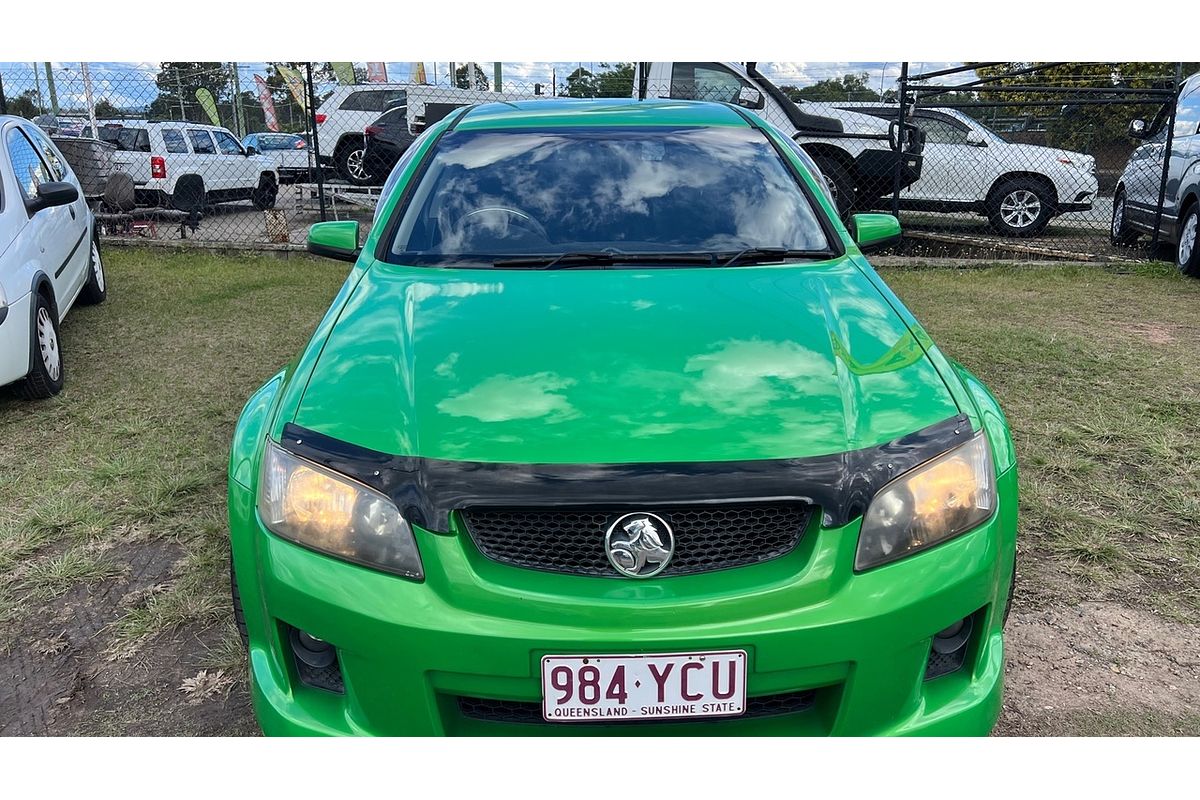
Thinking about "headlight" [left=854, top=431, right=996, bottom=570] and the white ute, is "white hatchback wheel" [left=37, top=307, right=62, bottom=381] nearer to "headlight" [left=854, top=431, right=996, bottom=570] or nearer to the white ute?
"headlight" [left=854, top=431, right=996, bottom=570]

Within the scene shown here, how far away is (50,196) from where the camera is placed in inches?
199

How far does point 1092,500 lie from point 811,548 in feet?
7.54

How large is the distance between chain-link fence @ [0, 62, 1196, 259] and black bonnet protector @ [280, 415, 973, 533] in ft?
16.1

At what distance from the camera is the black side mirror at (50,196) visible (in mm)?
5000

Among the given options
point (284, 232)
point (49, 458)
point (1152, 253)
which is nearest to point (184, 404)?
point (49, 458)

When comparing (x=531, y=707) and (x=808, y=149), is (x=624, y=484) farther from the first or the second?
(x=808, y=149)

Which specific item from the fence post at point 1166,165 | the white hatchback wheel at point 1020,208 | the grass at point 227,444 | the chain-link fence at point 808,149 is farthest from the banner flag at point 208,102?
the fence post at point 1166,165

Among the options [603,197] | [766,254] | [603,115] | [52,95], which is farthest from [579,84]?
[52,95]

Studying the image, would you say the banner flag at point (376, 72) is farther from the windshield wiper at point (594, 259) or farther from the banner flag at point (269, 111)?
the windshield wiper at point (594, 259)

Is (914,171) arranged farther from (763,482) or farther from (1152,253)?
(763,482)

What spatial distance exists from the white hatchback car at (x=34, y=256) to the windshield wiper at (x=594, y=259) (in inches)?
120

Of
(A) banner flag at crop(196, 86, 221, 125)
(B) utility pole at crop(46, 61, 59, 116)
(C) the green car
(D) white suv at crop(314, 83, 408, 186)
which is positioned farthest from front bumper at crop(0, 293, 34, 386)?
(B) utility pole at crop(46, 61, 59, 116)

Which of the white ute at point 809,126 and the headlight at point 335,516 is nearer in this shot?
the headlight at point 335,516

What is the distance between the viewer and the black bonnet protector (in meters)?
1.66
